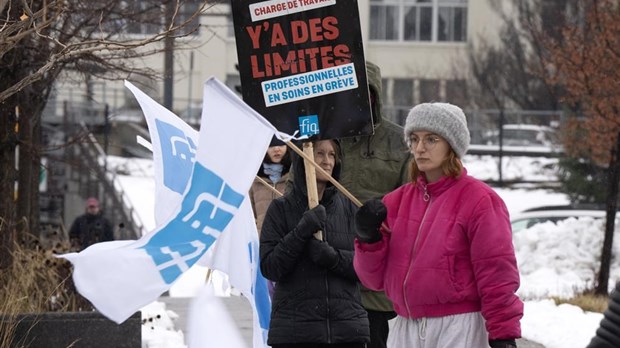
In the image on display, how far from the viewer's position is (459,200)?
5414 millimetres

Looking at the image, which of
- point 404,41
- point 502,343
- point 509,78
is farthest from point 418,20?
point 502,343

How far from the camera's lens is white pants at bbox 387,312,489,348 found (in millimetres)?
5352

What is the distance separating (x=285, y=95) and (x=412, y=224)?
111cm

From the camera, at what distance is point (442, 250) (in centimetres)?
532

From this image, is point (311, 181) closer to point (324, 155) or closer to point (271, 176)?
point (324, 155)

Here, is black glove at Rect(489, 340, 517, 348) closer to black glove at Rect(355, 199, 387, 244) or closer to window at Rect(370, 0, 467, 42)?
black glove at Rect(355, 199, 387, 244)

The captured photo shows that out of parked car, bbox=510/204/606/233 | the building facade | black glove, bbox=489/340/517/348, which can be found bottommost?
parked car, bbox=510/204/606/233

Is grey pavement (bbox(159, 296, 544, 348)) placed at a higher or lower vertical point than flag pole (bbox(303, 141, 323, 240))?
lower

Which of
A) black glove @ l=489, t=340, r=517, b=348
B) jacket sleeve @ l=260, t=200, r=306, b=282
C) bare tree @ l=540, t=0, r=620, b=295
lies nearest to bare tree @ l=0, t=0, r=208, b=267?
jacket sleeve @ l=260, t=200, r=306, b=282

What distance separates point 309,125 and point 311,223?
47 centimetres

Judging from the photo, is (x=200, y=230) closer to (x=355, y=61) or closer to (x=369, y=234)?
(x=369, y=234)

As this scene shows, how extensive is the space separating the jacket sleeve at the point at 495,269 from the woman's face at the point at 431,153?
0.27 metres

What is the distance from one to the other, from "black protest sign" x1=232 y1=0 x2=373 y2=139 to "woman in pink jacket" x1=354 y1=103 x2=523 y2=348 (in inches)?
27.2

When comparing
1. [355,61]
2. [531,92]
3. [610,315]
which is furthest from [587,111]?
[531,92]
